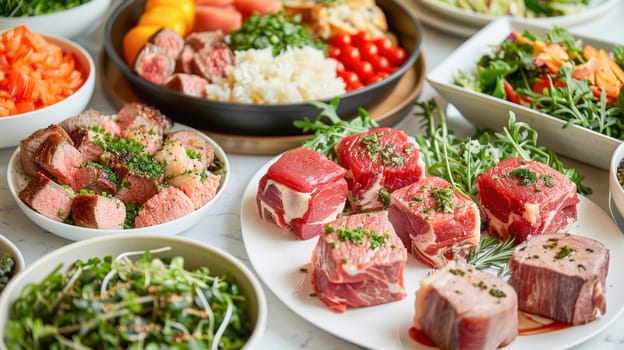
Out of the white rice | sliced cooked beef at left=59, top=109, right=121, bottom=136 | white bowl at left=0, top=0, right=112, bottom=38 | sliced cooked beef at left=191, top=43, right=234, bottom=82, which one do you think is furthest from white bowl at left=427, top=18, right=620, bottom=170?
Answer: white bowl at left=0, top=0, right=112, bottom=38

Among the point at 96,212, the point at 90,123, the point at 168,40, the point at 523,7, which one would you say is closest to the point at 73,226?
the point at 96,212

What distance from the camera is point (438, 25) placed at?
3.63m

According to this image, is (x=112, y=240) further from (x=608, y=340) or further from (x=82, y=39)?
(x=82, y=39)

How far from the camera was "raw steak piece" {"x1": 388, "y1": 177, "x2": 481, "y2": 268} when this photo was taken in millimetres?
2127

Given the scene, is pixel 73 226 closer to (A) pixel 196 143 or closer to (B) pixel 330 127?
(A) pixel 196 143

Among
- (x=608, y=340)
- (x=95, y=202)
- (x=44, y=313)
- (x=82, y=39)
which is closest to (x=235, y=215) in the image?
(x=95, y=202)

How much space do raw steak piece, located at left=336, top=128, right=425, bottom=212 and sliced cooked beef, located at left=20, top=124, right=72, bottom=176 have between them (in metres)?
0.94

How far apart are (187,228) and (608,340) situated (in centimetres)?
129

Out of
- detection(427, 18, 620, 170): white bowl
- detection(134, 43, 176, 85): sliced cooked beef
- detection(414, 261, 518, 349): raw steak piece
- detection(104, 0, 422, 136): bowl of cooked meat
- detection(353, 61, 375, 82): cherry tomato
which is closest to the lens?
detection(414, 261, 518, 349): raw steak piece

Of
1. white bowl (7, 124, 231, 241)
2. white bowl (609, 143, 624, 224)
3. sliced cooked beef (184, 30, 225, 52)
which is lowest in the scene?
white bowl (7, 124, 231, 241)

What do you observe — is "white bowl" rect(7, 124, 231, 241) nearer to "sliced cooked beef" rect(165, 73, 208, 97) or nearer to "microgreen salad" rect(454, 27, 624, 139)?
"sliced cooked beef" rect(165, 73, 208, 97)

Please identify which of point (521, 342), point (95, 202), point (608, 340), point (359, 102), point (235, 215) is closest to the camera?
point (521, 342)

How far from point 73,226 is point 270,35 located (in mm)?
1315

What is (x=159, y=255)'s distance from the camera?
1.93 meters
